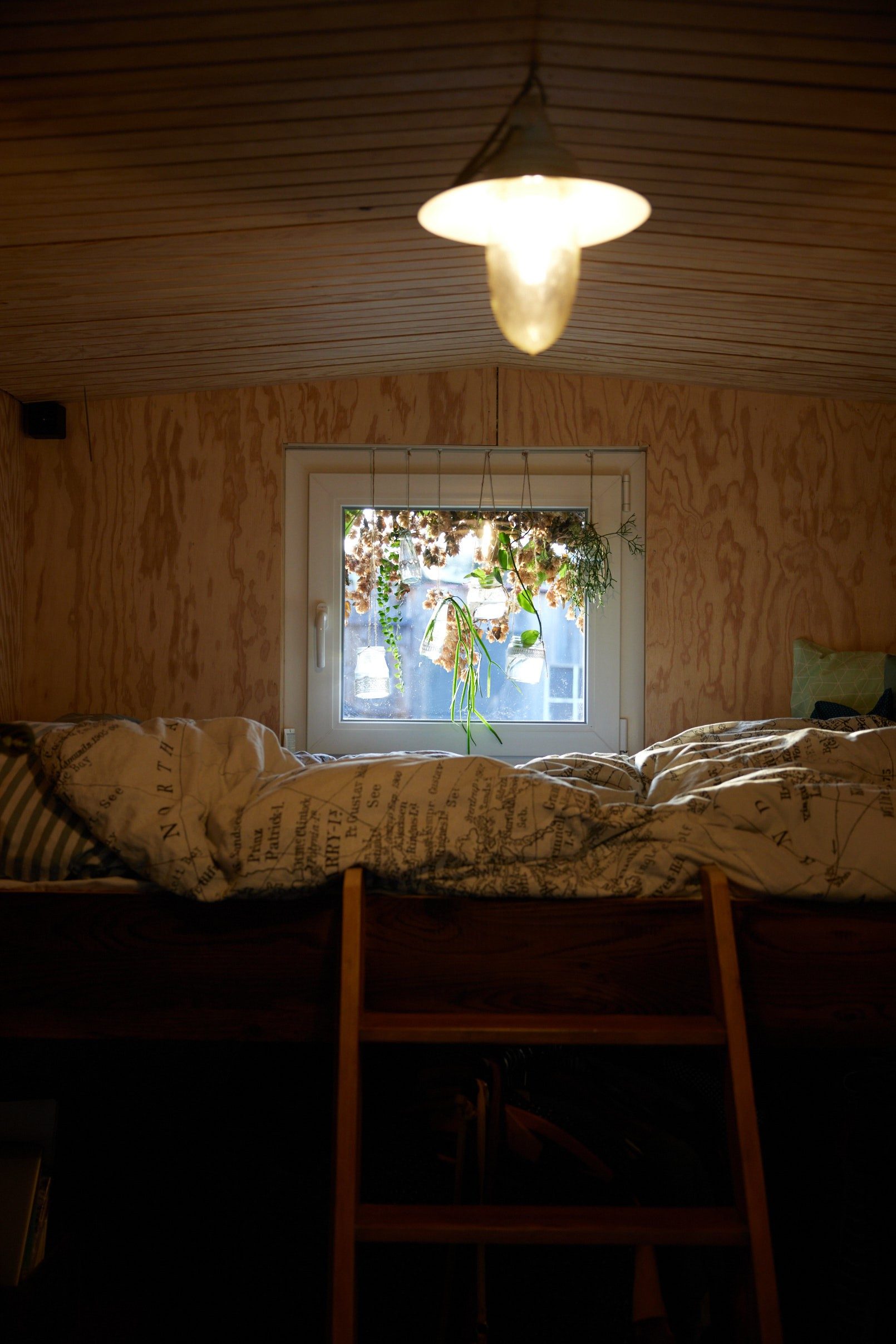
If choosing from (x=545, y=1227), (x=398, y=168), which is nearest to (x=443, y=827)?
(x=545, y=1227)

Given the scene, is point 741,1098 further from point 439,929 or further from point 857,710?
point 857,710

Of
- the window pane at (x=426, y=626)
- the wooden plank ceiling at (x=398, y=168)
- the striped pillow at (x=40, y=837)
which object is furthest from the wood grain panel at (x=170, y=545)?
the striped pillow at (x=40, y=837)

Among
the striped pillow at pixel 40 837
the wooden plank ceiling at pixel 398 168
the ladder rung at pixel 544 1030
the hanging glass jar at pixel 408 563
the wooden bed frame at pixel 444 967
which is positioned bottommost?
the ladder rung at pixel 544 1030

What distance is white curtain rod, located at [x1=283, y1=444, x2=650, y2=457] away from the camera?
3125mm

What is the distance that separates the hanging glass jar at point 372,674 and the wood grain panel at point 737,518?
0.83 metres

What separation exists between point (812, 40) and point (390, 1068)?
193cm

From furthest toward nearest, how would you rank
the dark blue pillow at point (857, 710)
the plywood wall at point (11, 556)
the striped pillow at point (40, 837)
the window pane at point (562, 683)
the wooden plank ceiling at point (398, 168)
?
the window pane at point (562, 683)
the plywood wall at point (11, 556)
the dark blue pillow at point (857, 710)
the striped pillow at point (40, 837)
the wooden plank ceiling at point (398, 168)

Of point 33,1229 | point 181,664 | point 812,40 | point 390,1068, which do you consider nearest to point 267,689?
point 181,664

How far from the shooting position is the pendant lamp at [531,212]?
1.24m

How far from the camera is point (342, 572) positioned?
10.4 ft

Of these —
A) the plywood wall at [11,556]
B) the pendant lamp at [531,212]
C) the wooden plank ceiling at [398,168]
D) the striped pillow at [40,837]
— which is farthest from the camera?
the plywood wall at [11,556]

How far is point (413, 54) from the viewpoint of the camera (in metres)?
1.42

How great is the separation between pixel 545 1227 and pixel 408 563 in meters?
2.11

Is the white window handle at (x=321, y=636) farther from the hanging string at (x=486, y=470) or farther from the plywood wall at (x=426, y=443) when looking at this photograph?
the hanging string at (x=486, y=470)
